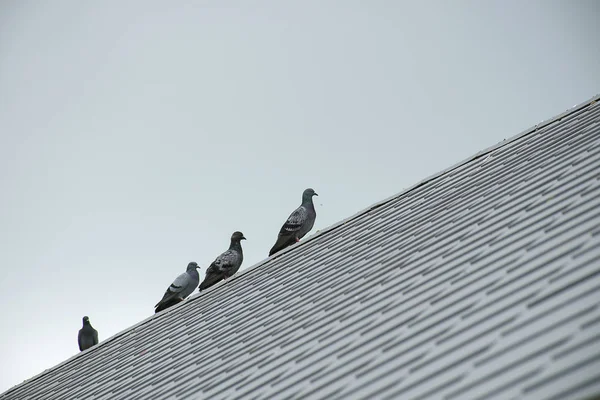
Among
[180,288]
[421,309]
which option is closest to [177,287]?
[180,288]

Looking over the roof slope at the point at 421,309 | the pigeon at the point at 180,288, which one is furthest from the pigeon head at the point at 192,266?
the roof slope at the point at 421,309

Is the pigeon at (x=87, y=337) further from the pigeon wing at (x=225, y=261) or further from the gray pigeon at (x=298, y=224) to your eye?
the gray pigeon at (x=298, y=224)

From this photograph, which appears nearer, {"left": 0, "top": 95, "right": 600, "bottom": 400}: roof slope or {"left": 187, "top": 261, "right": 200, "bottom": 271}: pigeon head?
{"left": 0, "top": 95, "right": 600, "bottom": 400}: roof slope

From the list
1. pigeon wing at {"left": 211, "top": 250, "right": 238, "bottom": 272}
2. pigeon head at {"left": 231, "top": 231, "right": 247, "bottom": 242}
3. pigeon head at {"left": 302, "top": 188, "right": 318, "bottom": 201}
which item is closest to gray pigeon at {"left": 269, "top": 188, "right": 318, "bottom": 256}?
pigeon head at {"left": 302, "top": 188, "right": 318, "bottom": 201}

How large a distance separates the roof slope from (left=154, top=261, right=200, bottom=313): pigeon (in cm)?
187

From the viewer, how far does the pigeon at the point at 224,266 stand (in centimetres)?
1054

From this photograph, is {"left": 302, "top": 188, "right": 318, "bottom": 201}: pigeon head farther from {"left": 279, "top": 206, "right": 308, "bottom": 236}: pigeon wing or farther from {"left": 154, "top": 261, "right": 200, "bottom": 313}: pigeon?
{"left": 154, "top": 261, "right": 200, "bottom": 313}: pigeon

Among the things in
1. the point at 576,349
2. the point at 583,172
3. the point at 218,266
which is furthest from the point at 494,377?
the point at 218,266

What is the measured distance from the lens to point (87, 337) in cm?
1250

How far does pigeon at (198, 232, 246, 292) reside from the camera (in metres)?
10.5

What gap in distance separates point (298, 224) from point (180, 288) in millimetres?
1884

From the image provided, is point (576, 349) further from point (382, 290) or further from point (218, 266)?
point (218, 266)

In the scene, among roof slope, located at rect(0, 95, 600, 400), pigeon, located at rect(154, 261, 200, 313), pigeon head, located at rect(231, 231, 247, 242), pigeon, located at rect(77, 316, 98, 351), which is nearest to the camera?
A: roof slope, located at rect(0, 95, 600, 400)

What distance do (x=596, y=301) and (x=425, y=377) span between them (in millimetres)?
846
